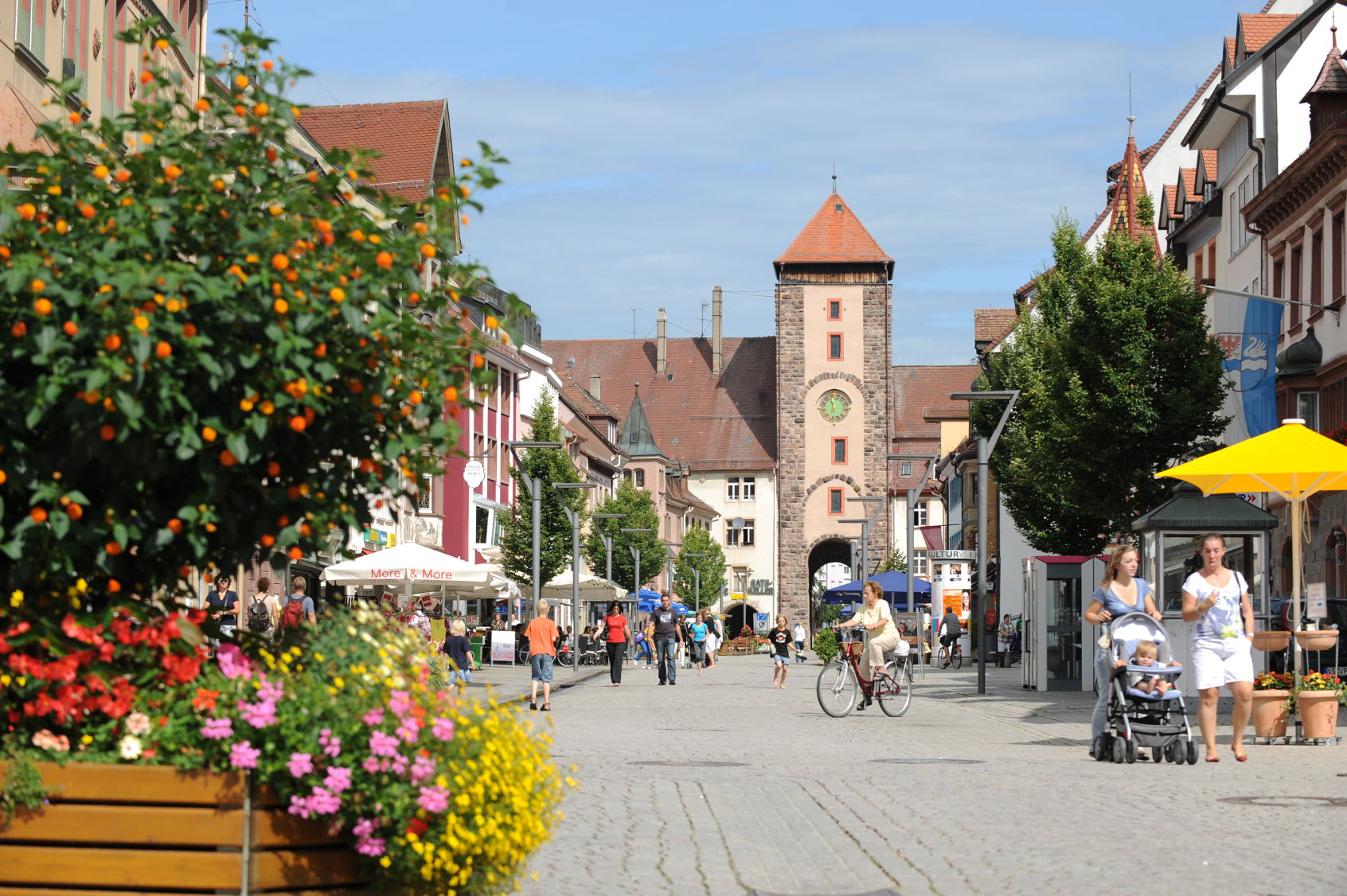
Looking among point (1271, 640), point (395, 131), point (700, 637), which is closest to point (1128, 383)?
point (1271, 640)

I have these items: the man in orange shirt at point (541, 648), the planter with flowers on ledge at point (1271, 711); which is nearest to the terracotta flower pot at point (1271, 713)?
the planter with flowers on ledge at point (1271, 711)

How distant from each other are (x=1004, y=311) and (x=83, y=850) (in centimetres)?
8882

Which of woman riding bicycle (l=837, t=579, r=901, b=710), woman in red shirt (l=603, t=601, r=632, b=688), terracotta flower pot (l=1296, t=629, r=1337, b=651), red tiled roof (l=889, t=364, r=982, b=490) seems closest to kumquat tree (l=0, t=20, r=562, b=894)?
terracotta flower pot (l=1296, t=629, r=1337, b=651)

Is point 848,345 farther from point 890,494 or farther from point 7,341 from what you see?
point 7,341

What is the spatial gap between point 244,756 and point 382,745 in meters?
0.43

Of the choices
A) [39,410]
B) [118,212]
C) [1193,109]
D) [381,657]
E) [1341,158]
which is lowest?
[381,657]

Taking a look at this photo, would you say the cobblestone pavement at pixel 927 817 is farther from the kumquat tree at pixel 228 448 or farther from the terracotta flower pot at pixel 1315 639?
the kumquat tree at pixel 228 448

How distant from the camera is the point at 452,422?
6867mm

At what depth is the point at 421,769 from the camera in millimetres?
6234

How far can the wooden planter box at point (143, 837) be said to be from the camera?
6.16 metres

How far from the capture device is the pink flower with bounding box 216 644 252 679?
6590 mm

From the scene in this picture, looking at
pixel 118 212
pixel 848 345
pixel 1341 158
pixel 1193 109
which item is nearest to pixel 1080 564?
pixel 1341 158

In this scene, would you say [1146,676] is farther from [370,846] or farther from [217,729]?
[217,729]

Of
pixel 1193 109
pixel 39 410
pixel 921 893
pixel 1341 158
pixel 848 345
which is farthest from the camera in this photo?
pixel 848 345
